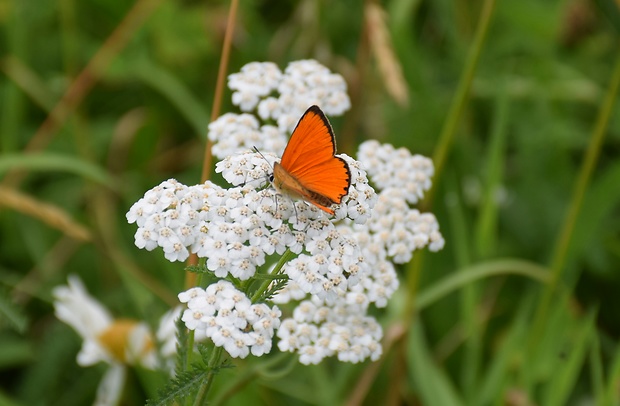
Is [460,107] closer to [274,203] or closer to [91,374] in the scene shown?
[274,203]

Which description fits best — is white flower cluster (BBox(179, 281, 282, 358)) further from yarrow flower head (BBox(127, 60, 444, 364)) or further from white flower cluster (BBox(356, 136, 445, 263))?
white flower cluster (BBox(356, 136, 445, 263))

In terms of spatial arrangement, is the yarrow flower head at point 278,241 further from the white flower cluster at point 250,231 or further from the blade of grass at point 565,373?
the blade of grass at point 565,373

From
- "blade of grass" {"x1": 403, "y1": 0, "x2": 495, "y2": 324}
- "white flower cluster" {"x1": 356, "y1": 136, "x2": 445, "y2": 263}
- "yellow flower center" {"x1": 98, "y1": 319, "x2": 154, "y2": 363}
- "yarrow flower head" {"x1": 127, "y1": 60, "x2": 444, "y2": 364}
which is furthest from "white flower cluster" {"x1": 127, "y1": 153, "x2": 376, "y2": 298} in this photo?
"yellow flower center" {"x1": 98, "y1": 319, "x2": 154, "y2": 363}

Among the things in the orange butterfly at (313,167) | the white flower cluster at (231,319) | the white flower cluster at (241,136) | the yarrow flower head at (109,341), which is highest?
the white flower cluster at (241,136)

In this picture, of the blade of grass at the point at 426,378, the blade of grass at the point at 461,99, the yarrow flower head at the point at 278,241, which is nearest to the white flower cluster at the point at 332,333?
the yarrow flower head at the point at 278,241

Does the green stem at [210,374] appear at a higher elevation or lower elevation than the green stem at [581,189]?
lower

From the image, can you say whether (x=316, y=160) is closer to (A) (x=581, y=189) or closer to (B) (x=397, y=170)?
(B) (x=397, y=170)
